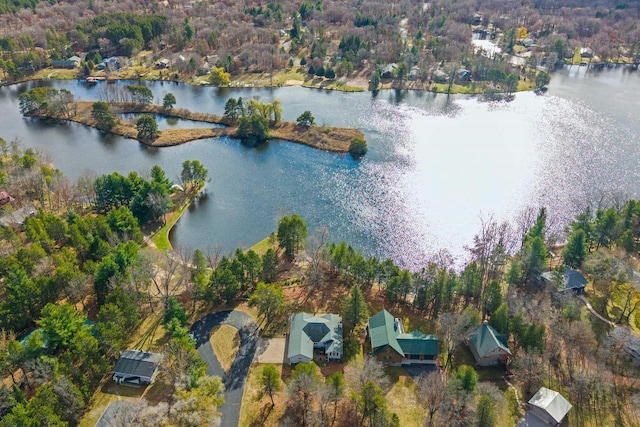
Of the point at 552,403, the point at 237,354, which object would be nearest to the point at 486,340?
the point at 552,403

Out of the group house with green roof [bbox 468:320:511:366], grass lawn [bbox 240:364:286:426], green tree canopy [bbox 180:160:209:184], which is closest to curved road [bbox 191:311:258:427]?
grass lawn [bbox 240:364:286:426]

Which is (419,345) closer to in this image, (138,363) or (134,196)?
(138,363)

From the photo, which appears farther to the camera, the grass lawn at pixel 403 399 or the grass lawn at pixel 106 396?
the grass lawn at pixel 403 399

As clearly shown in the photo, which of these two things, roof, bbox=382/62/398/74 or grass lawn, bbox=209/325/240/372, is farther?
roof, bbox=382/62/398/74

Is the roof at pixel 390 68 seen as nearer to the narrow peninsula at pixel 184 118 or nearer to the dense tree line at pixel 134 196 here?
the narrow peninsula at pixel 184 118

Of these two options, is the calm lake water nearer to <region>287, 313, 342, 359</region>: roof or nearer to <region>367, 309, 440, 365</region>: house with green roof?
<region>367, 309, 440, 365</region>: house with green roof

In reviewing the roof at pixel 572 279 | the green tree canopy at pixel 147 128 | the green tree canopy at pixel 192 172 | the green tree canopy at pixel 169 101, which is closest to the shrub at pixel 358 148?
the green tree canopy at pixel 192 172
